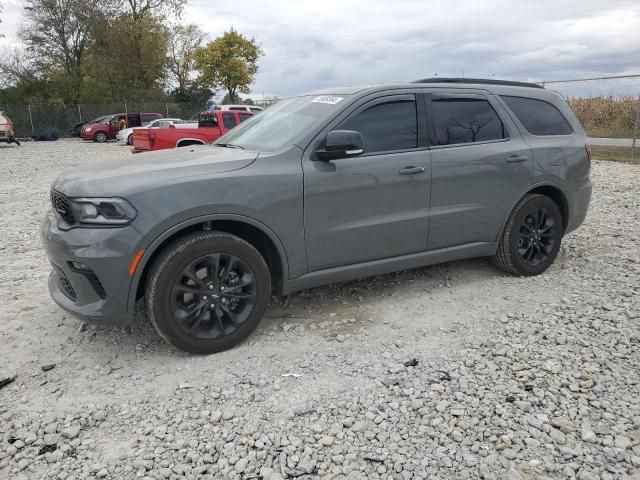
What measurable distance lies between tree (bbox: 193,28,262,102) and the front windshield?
126 ft

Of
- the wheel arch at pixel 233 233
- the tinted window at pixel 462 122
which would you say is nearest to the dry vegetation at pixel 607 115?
the tinted window at pixel 462 122

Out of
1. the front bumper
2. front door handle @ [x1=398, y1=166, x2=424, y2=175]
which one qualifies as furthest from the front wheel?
front door handle @ [x1=398, y1=166, x2=424, y2=175]

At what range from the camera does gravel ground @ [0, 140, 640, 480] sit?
2.54 m

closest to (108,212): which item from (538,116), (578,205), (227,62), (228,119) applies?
(538,116)

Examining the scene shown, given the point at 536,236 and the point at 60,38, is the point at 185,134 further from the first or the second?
Result: the point at 60,38

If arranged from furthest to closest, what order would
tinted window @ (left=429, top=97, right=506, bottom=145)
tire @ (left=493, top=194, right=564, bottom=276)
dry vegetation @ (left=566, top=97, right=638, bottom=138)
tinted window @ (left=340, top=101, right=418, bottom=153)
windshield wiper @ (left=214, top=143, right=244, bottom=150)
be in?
dry vegetation @ (left=566, top=97, right=638, bottom=138) < tire @ (left=493, top=194, right=564, bottom=276) < tinted window @ (left=429, top=97, right=506, bottom=145) < windshield wiper @ (left=214, top=143, right=244, bottom=150) < tinted window @ (left=340, top=101, right=418, bottom=153)

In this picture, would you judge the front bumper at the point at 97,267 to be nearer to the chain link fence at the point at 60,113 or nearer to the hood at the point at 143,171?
the hood at the point at 143,171

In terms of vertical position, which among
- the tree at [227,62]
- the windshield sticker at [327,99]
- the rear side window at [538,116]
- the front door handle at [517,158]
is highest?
the tree at [227,62]

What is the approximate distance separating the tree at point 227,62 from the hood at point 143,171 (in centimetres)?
3926

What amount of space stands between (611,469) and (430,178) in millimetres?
2391

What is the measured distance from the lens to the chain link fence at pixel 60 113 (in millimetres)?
31516

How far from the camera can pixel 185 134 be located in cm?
1238

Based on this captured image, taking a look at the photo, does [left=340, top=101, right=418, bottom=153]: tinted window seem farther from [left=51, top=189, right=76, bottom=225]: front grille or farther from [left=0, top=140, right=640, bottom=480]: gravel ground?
[left=51, top=189, right=76, bottom=225]: front grille

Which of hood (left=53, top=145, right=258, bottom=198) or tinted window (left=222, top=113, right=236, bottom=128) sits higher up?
tinted window (left=222, top=113, right=236, bottom=128)
